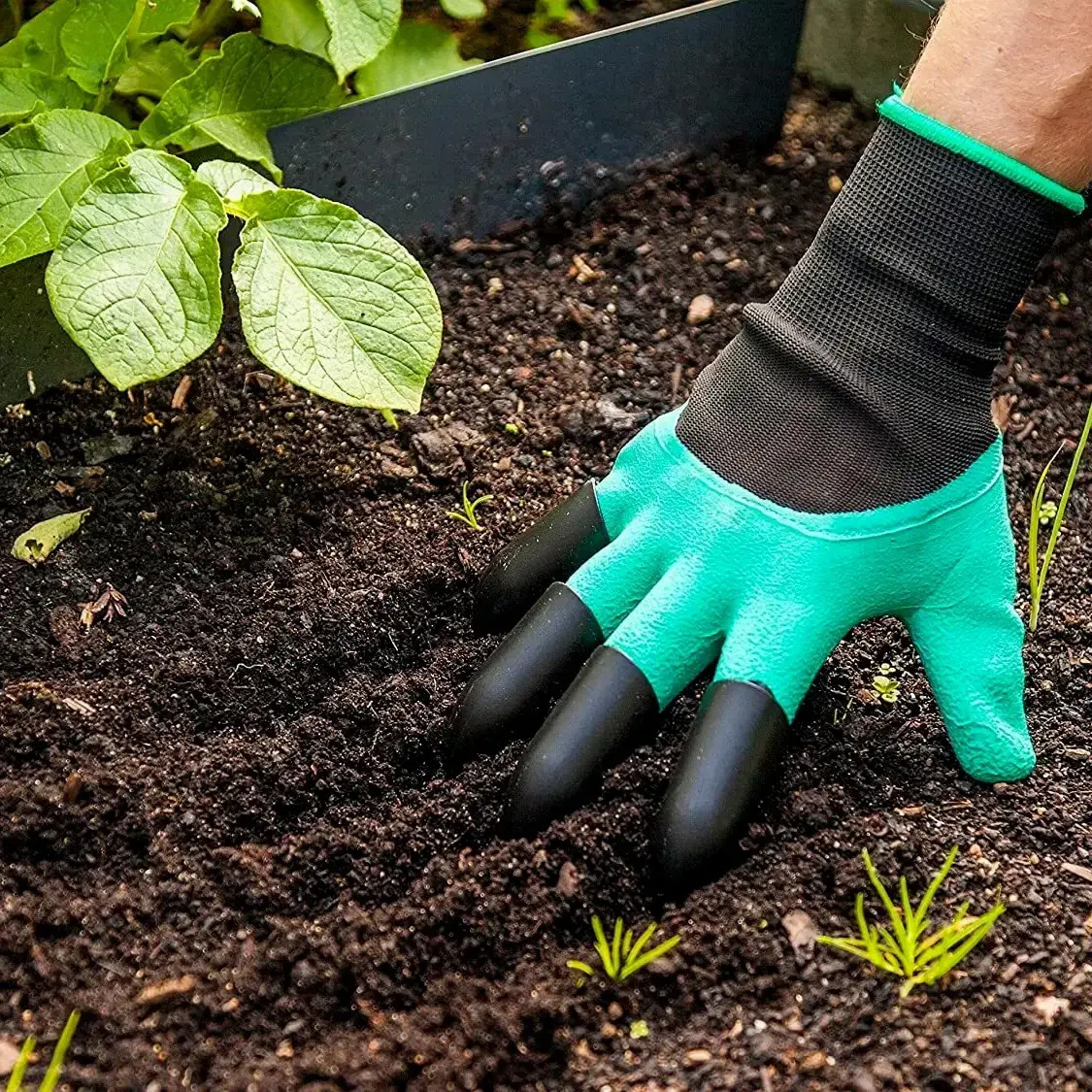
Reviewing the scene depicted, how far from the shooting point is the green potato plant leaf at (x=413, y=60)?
1.76 metres

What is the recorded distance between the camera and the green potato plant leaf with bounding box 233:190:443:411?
125cm

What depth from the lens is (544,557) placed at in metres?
1.27

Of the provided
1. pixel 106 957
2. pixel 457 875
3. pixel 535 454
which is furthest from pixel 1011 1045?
pixel 535 454

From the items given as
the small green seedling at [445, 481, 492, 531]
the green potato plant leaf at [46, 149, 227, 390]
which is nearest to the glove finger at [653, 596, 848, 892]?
the small green seedling at [445, 481, 492, 531]

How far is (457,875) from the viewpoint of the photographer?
1.07m

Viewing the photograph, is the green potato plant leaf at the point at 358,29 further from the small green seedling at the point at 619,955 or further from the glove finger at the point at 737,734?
the small green seedling at the point at 619,955

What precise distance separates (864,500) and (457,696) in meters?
0.44

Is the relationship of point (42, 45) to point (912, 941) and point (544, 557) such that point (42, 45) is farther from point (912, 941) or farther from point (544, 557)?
point (912, 941)

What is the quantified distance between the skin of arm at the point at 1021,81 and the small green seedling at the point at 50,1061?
→ 108cm

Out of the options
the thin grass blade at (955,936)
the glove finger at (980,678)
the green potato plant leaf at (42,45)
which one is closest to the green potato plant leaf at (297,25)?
the green potato plant leaf at (42,45)

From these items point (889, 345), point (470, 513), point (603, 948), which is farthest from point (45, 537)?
point (889, 345)

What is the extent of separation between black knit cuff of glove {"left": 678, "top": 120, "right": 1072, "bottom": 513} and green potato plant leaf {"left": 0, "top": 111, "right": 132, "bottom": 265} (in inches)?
28.1

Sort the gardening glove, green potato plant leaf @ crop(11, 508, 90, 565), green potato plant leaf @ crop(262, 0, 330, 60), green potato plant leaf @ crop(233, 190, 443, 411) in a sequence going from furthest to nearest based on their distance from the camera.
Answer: green potato plant leaf @ crop(262, 0, 330, 60) < green potato plant leaf @ crop(11, 508, 90, 565) < green potato plant leaf @ crop(233, 190, 443, 411) < the gardening glove

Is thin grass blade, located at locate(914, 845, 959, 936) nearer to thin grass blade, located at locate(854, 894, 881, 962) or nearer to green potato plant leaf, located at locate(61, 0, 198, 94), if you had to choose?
thin grass blade, located at locate(854, 894, 881, 962)
